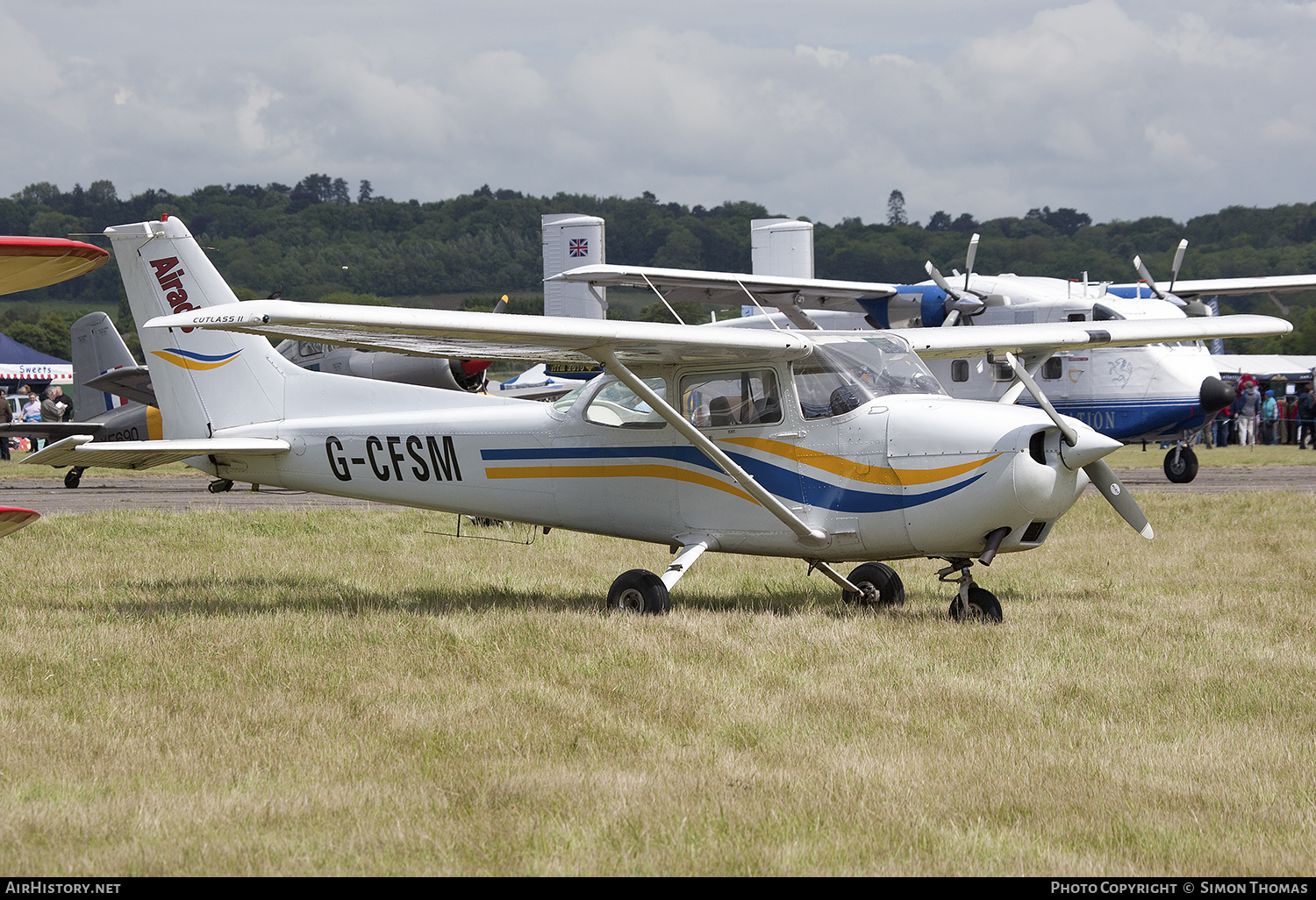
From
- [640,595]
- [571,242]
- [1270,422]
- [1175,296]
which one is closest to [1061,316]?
[1175,296]

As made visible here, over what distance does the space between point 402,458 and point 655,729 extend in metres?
4.91

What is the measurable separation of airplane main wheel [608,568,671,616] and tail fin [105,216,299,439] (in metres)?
3.50

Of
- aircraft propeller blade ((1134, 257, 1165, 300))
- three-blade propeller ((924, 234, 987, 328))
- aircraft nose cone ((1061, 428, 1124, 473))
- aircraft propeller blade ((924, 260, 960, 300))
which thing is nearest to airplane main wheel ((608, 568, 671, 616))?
aircraft nose cone ((1061, 428, 1124, 473))

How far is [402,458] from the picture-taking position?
32.3 feet

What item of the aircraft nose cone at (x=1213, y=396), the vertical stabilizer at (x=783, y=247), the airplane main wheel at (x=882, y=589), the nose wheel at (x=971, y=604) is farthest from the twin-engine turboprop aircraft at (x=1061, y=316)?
the vertical stabilizer at (x=783, y=247)

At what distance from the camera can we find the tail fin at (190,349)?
10.3 meters

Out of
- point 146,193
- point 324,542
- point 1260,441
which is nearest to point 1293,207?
point 1260,441

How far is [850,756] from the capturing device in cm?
500

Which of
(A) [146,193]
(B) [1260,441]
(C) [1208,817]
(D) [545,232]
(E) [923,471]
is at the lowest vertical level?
(B) [1260,441]

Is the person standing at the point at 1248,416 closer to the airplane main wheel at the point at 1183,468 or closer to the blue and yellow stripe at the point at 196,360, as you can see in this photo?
the airplane main wheel at the point at 1183,468

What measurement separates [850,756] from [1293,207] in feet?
489

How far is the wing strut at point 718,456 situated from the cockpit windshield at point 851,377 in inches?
24.3

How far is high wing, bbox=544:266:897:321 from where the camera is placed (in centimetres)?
1975
